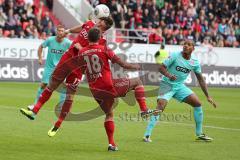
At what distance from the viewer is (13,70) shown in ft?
99.8

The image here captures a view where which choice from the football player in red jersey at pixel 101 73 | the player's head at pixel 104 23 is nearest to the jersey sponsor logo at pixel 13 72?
the player's head at pixel 104 23

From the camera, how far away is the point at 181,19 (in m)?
Result: 40.2

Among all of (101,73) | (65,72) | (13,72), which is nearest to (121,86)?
(101,73)

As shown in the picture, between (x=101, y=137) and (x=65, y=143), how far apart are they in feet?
4.54

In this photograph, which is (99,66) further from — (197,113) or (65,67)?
(197,113)

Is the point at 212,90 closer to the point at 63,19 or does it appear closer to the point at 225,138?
the point at 63,19

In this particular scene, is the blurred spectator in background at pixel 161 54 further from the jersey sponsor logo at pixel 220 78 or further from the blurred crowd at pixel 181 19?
the blurred crowd at pixel 181 19

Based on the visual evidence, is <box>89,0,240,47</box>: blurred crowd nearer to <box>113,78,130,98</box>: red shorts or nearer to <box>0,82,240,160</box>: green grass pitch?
<box>0,82,240,160</box>: green grass pitch

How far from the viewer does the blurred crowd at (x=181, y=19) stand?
3791 centimetres

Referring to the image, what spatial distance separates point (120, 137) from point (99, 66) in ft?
8.92

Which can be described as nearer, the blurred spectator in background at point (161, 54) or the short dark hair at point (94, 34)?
the short dark hair at point (94, 34)

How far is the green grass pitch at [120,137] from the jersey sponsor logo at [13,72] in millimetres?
7366

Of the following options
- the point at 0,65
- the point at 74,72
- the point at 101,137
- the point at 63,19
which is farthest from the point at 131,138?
the point at 63,19

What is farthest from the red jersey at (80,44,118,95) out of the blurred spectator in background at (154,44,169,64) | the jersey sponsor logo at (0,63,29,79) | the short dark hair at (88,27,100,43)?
the blurred spectator in background at (154,44,169,64)
